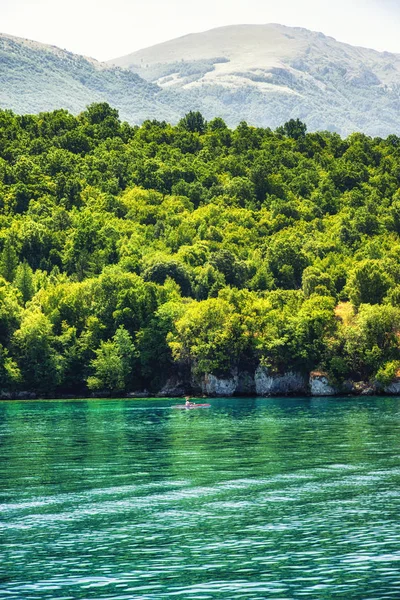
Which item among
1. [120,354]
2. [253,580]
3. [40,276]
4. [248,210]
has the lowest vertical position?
[253,580]

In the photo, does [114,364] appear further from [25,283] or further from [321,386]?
[25,283]

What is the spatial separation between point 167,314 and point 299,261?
3080 centimetres

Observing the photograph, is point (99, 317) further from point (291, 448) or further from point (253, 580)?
point (253, 580)

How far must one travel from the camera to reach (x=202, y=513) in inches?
1574

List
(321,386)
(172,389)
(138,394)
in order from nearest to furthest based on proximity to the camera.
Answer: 1. (321,386)
2. (172,389)
3. (138,394)

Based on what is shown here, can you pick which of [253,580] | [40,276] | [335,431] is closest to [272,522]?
[253,580]

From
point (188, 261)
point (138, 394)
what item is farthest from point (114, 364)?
point (188, 261)

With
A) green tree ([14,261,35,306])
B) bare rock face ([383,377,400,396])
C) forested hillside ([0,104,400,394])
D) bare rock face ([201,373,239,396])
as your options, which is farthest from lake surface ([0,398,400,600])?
green tree ([14,261,35,306])

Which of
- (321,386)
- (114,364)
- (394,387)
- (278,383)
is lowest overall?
(394,387)

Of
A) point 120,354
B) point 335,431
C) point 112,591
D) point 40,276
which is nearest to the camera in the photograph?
point 112,591

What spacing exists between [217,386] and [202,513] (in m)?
79.4

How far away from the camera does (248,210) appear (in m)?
173

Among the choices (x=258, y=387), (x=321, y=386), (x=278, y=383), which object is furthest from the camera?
(x=258, y=387)

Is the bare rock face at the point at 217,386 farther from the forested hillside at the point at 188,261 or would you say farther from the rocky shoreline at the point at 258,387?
the forested hillside at the point at 188,261
